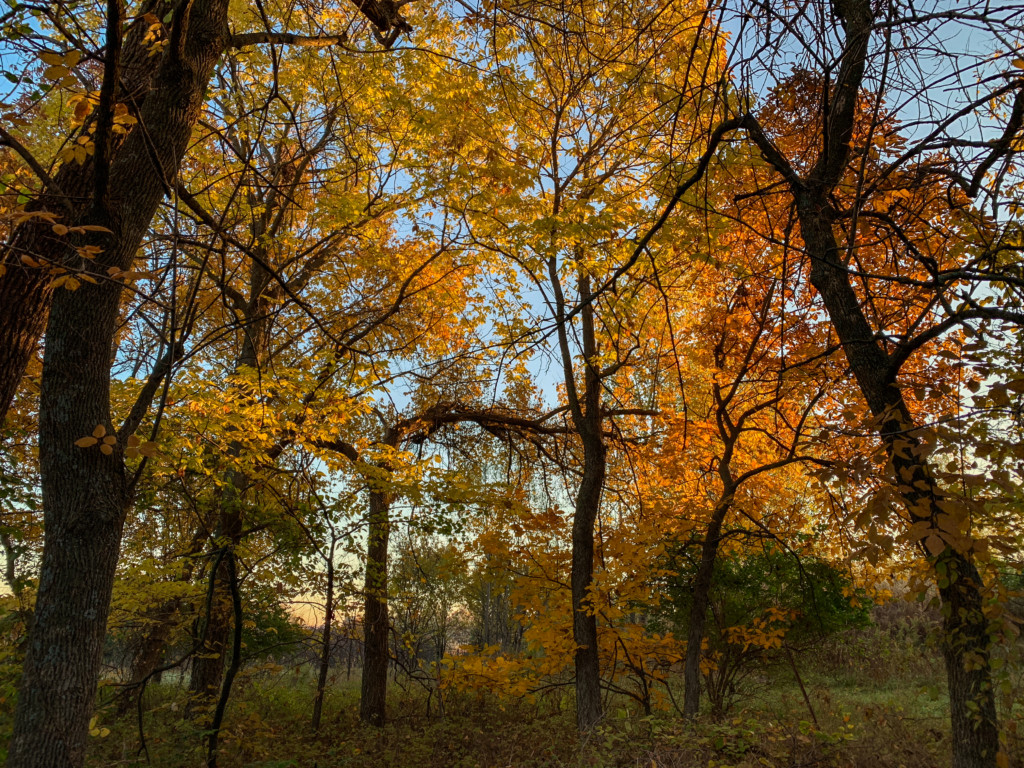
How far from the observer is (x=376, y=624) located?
942cm

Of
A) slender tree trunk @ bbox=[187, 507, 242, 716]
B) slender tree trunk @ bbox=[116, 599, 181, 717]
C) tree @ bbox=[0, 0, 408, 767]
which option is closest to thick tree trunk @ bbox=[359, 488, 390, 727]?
slender tree trunk @ bbox=[187, 507, 242, 716]

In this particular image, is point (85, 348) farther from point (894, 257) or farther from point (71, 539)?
point (894, 257)

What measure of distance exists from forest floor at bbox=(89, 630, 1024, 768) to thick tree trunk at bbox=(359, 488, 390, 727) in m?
0.41

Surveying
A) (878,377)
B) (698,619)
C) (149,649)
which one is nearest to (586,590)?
(698,619)

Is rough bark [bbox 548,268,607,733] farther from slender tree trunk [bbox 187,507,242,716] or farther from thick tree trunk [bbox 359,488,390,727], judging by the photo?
slender tree trunk [bbox 187,507,242,716]

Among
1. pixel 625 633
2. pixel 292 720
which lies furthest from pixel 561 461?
pixel 292 720

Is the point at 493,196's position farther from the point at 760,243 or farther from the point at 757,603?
the point at 757,603

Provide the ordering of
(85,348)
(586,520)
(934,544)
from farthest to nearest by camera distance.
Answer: (586,520) < (85,348) < (934,544)

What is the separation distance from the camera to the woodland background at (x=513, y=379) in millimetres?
2289

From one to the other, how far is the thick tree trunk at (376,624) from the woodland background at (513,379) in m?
0.07

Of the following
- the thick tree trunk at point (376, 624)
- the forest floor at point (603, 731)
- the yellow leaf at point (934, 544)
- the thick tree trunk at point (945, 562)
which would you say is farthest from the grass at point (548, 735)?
the yellow leaf at point (934, 544)

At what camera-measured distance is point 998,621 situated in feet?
6.87

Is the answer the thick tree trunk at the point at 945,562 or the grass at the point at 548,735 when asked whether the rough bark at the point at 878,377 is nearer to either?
the thick tree trunk at the point at 945,562

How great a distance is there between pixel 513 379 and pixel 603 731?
2.62 m
